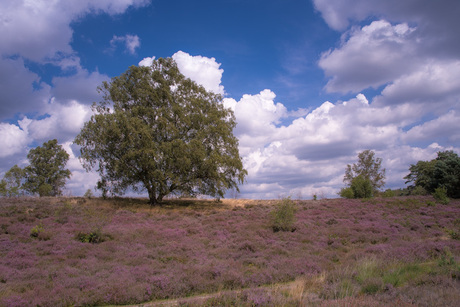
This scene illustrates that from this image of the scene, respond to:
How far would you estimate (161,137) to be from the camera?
27.8 m

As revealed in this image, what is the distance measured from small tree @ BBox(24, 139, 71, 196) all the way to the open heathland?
27.0 m

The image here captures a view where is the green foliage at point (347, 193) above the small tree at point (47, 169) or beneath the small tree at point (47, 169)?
beneath

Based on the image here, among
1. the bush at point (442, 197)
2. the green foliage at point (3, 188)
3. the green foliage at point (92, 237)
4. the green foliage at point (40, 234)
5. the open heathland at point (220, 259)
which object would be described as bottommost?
the open heathland at point (220, 259)

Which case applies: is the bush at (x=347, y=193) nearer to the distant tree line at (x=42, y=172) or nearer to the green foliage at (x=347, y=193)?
the green foliage at (x=347, y=193)

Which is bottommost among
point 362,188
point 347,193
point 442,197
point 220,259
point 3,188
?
point 220,259

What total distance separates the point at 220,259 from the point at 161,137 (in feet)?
58.1

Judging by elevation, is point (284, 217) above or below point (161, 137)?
below

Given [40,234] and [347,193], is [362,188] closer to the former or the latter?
[347,193]

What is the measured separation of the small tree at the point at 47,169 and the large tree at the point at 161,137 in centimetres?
2524

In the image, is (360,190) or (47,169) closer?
(360,190)

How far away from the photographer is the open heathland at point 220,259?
7902 mm

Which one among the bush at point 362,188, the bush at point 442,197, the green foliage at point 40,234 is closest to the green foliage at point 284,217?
the green foliage at point 40,234

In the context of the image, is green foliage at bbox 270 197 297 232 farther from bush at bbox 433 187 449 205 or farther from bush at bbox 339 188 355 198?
bush at bbox 339 188 355 198

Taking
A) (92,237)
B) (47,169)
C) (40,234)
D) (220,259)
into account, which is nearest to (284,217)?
(220,259)
